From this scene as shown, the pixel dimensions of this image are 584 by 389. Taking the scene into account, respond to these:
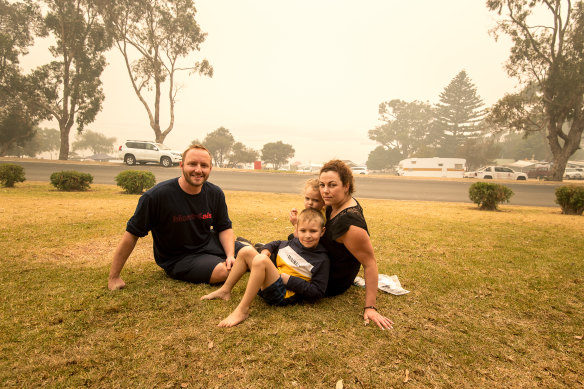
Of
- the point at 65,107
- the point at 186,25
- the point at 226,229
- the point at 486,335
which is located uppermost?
the point at 186,25

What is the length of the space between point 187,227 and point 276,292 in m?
1.28

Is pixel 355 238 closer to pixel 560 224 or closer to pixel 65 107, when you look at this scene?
pixel 560 224

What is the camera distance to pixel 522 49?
26594 mm

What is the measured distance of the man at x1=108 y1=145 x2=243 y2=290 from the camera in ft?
10.4

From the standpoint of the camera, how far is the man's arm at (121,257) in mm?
3125

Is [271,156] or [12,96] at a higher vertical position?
[12,96]

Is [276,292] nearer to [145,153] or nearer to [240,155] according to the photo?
[145,153]

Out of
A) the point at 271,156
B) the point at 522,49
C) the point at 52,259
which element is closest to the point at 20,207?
the point at 52,259

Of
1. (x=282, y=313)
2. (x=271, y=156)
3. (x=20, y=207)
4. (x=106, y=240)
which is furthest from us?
(x=271, y=156)

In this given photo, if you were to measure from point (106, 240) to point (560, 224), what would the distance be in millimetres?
A: 11142

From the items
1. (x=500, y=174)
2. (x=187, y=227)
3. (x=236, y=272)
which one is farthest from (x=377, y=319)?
(x=500, y=174)

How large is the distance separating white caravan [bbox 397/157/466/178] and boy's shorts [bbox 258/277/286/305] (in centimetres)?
4148

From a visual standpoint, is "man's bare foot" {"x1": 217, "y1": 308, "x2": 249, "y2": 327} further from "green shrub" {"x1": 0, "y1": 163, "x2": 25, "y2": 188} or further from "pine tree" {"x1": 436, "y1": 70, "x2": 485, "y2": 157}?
"pine tree" {"x1": 436, "y1": 70, "x2": 485, "y2": 157}

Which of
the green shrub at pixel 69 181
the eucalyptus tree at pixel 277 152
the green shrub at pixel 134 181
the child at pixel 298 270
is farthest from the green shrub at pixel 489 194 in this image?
the eucalyptus tree at pixel 277 152
